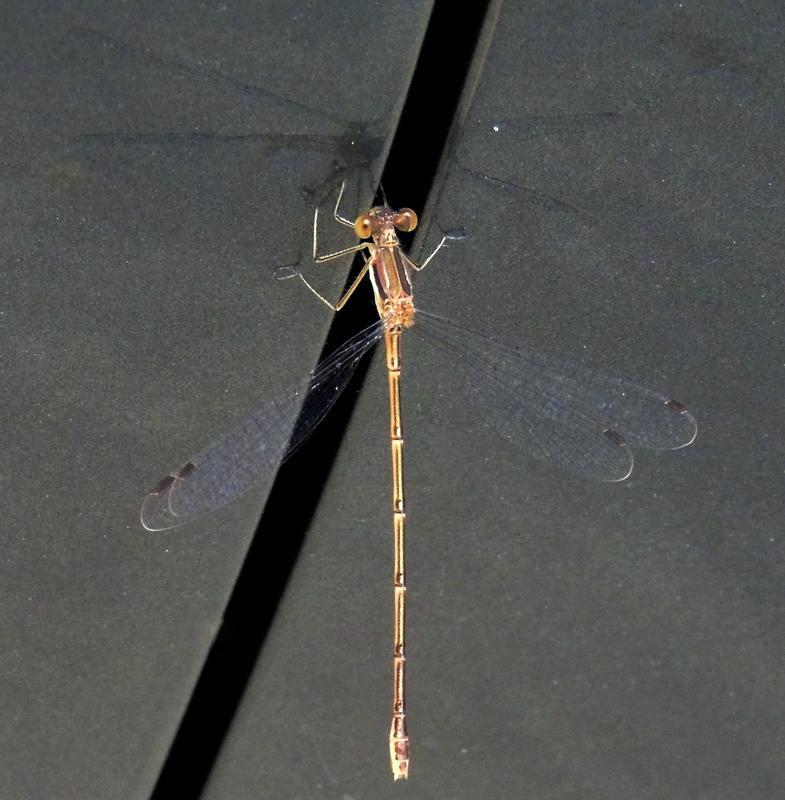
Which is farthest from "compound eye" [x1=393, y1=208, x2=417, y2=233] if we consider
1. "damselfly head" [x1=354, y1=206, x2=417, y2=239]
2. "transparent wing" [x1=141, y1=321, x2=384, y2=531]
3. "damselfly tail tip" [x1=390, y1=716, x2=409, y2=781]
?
"damselfly tail tip" [x1=390, y1=716, x2=409, y2=781]

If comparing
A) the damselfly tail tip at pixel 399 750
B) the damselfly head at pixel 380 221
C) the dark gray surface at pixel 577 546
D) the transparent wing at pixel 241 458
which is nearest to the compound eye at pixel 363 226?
the damselfly head at pixel 380 221

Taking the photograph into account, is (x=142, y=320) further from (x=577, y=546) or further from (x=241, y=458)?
(x=577, y=546)

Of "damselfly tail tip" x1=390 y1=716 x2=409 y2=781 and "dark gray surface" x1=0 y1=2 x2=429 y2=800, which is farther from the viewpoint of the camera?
"damselfly tail tip" x1=390 y1=716 x2=409 y2=781

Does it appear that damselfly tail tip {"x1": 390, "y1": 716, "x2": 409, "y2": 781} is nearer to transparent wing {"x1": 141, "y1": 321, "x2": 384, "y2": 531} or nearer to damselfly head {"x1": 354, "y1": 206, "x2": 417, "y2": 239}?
transparent wing {"x1": 141, "y1": 321, "x2": 384, "y2": 531}

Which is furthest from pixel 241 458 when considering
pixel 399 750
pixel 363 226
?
pixel 399 750

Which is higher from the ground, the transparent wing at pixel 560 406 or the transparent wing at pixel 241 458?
the transparent wing at pixel 560 406

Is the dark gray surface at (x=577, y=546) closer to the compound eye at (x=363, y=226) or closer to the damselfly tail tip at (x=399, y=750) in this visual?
the damselfly tail tip at (x=399, y=750)

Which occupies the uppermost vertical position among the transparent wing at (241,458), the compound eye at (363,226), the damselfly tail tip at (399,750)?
the compound eye at (363,226)
